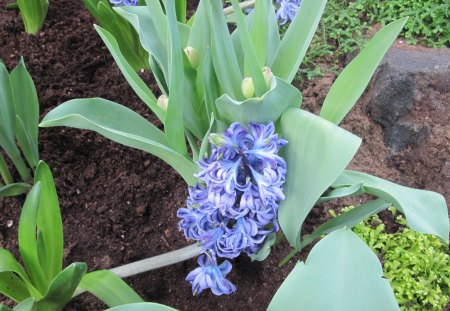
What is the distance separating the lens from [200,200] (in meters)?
0.91

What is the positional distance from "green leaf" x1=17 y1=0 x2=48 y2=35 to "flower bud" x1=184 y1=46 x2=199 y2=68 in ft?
2.96

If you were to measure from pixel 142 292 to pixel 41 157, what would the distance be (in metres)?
0.53

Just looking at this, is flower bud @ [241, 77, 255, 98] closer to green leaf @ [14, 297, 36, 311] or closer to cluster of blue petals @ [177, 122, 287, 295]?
cluster of blue petals @ [177, 122, 287, 295]

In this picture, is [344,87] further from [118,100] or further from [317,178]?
[118,100]

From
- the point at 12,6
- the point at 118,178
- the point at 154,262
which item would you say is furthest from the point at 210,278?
the point at 12,6

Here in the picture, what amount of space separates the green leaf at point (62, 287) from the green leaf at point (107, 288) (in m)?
0.04

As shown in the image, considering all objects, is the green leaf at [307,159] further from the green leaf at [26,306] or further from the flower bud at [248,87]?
the green leaf at [26,306]

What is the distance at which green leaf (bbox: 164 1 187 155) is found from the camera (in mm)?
869

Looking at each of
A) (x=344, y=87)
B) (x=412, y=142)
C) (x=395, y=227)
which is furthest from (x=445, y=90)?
(x=344, y=87)

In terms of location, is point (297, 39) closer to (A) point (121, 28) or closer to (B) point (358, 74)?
(B) point (358, 74)

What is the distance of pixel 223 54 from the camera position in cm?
95

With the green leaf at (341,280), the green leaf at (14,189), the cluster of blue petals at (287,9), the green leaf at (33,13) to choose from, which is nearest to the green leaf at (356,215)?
the green leaf at (341,280)

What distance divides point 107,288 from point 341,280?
498mm

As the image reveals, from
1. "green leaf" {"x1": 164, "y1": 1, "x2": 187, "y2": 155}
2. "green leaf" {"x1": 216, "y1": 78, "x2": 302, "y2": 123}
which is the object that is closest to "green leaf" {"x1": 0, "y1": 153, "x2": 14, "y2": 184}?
"green leaf" {"x1": 164, "y1": 1, "x2": 187, "y2": 155}
